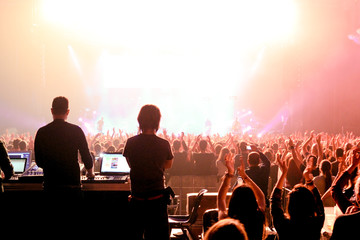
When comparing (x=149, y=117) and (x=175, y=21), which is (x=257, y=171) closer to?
(x=149, y=117)

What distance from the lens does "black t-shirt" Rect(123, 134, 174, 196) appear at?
3.40 metres

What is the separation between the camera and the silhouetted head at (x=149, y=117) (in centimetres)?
344

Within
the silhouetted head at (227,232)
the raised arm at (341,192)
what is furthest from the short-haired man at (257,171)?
the silhouetted head at (227,232)

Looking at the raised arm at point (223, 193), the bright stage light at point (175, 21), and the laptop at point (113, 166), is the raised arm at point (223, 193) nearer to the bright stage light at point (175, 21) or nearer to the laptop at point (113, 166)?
the laptop at point (113, 166)

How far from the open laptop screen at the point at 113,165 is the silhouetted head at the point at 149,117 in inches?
56.3

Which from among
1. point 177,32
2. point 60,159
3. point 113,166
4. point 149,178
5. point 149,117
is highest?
point 177,32

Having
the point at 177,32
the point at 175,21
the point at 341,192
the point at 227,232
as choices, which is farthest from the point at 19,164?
the point at 177,32

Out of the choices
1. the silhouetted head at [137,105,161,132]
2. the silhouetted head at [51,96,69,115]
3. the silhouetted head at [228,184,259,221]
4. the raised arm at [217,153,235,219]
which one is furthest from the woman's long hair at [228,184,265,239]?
the silhouetted head at [51,96,69,115]

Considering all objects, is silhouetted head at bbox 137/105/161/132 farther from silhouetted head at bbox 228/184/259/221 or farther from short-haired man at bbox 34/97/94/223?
silhouetted head at bbox 228/184/259/221

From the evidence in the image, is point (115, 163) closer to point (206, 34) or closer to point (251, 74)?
point (206, 34)

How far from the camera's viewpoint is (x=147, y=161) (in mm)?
3400

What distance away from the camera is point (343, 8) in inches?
702

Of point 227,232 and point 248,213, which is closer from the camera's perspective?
point 227,232

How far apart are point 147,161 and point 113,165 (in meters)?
1.48
